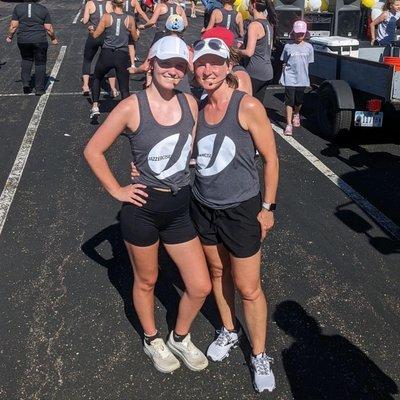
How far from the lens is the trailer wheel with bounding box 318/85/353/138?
7.07 metres

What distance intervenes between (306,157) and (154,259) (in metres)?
4.35

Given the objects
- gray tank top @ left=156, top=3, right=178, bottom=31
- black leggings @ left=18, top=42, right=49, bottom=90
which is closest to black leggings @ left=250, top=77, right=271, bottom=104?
gray tank top @ left=156, top=3, right=178, bottom=31

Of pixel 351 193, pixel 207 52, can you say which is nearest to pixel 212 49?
pixel 207 52

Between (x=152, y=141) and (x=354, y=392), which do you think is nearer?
(x=152, y=141)

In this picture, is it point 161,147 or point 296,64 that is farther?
point 296,64

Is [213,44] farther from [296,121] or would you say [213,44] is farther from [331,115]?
[296,121]

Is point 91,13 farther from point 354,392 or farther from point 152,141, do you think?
point 354,392

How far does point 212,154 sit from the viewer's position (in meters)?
2.77

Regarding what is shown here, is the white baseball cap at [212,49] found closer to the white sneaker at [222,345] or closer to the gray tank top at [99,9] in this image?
the white sneaker at [222,345]

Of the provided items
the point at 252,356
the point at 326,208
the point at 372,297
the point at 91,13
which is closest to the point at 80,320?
the point at 252,356

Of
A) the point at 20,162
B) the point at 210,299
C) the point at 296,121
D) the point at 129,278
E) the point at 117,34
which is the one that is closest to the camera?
the point at 210,299

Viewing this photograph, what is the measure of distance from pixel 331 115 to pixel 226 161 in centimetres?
519

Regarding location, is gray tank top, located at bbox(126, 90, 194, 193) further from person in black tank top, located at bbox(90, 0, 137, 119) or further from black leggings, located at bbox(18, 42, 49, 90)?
black leggings, located at bbox(18, 42, 49, 90)

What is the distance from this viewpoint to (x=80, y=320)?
11.8 feet
